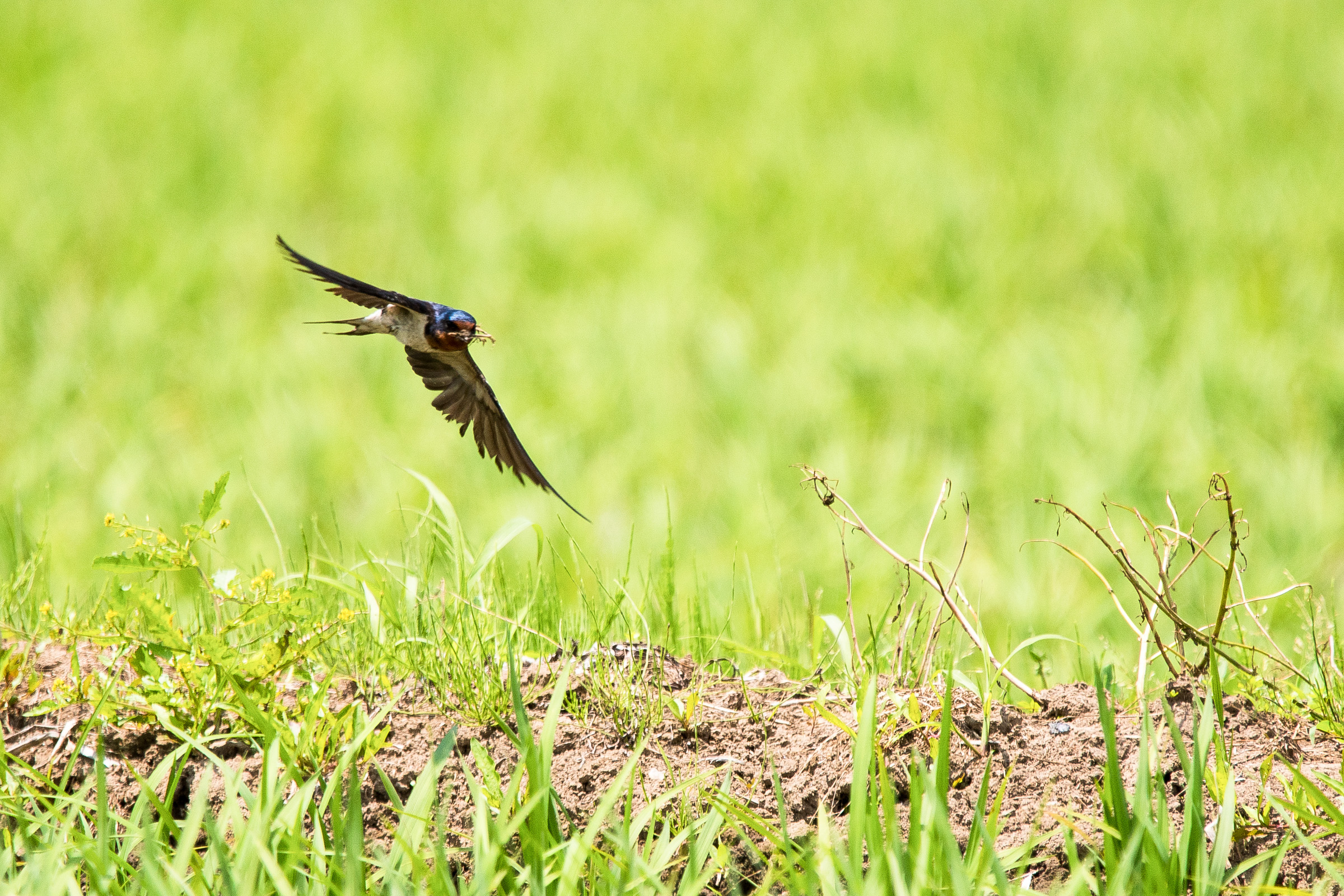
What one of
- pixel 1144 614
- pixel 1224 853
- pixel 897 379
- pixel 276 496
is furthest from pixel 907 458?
pixel 1224 853

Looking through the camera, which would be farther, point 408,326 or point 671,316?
point 671,316

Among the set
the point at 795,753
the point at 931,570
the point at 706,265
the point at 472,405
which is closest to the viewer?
the point at 472,405

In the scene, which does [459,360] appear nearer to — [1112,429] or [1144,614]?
[1144,614]

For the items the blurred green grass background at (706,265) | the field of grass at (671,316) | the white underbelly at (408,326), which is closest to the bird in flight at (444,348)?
the white underbelly at (408,326)

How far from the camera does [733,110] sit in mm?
10195

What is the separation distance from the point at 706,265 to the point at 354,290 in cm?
662

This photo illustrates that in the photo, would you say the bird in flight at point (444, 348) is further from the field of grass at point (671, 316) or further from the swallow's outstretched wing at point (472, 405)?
the field of grass at point (671, 316)

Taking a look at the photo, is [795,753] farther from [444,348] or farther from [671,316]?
[671,316]

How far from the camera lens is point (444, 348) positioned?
1900 mm

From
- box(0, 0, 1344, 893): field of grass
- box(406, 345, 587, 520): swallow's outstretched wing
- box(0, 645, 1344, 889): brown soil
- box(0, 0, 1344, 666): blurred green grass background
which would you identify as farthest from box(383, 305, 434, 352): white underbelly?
box(0, 0, 1344, 666): blurred green grass background

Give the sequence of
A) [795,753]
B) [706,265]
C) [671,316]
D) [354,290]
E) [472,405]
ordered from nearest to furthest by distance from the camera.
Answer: [354,290] < [472,405] < [795,753] < [671,316] < [706,265]

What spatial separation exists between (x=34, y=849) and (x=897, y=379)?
5.52 metres

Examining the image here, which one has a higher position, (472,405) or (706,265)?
(706,265)

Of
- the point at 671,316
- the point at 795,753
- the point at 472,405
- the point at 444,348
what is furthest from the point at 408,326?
the point at 671,316
